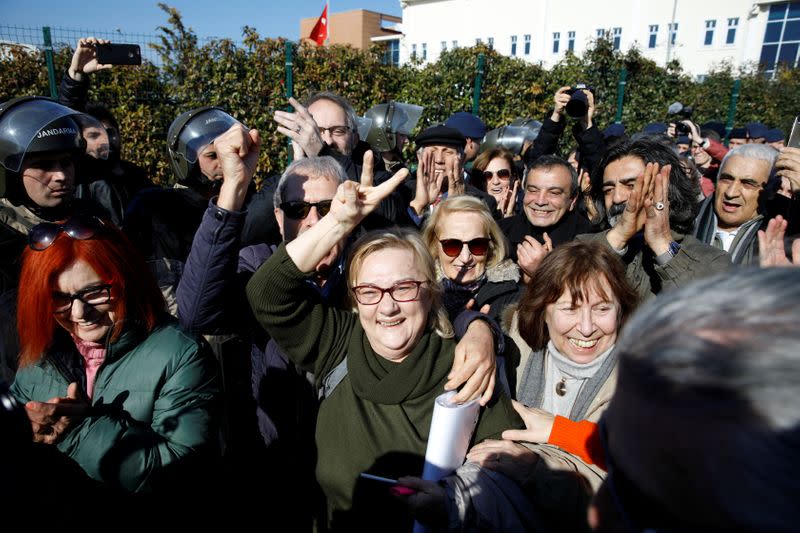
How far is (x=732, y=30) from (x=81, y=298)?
4531cm

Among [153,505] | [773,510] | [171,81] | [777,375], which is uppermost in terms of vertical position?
[171,81]

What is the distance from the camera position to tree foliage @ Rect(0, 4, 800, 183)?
6992 mm

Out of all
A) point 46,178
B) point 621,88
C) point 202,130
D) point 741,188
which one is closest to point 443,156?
point 202,130

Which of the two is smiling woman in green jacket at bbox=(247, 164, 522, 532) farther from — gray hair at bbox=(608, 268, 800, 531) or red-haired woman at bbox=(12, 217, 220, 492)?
gray hair at bbox=(608, 268, 800, 531)

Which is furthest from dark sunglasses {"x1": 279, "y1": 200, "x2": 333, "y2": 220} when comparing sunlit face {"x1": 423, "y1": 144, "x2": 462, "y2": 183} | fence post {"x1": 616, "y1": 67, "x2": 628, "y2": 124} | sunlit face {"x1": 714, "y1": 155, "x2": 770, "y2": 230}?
fence post {"x1": 616, "y1": 67, "x2": 628, "y2": 124}

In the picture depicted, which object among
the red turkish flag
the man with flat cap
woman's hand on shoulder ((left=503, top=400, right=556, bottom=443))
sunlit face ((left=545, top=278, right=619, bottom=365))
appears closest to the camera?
woman's hand on shoulder ((left=503, top=400, right=556, bottom=443))

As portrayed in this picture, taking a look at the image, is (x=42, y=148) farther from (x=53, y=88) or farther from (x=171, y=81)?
(x=171, y=81)

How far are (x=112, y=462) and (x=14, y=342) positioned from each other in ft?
3.52

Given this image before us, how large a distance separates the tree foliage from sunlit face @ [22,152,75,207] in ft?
15.7

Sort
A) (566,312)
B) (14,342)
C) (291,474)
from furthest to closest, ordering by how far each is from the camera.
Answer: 1. (291,474)
2. (14,342)
3. (566,312)

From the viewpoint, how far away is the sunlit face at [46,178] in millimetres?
2721

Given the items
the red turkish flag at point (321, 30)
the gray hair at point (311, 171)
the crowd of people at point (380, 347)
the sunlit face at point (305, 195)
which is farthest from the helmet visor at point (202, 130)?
the red turkish flag at point (321, 30)

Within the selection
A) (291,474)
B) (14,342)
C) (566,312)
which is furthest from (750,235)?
(14,342)

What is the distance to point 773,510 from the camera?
52 cm
